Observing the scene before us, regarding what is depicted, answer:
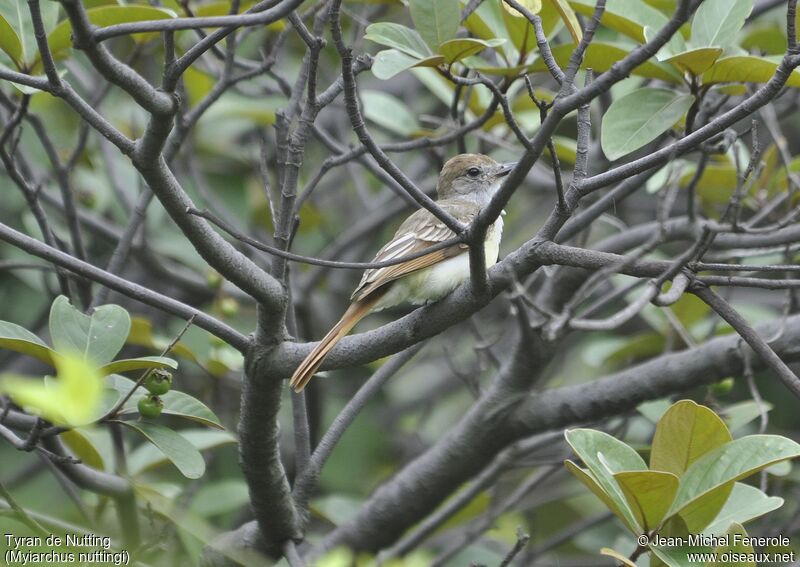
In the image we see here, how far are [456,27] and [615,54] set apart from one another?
0.63 m

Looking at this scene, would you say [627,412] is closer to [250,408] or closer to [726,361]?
[726,361]

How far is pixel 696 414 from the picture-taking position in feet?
9.95

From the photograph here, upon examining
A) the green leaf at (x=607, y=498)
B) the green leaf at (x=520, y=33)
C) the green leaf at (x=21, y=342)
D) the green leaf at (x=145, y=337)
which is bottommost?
the green leaf at (x=607, y=498)

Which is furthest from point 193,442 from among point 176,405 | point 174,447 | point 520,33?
point 520,33

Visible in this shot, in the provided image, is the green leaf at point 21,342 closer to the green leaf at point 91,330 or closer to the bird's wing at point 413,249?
the green leaf at point 91,330

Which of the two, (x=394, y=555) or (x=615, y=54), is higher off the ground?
(x=615, y=54)

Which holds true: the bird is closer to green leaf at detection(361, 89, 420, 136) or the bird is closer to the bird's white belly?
the bird's white belly

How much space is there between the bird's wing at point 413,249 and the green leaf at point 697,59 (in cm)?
115

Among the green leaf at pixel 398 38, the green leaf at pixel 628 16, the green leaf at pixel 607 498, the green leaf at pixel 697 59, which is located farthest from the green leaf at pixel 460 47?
the green leaf at pixel 607 498

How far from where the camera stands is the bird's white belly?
174 inches

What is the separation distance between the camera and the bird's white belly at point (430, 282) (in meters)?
4.43

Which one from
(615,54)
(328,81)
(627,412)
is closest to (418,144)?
(615,54)

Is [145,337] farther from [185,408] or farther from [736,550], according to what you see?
[736,550]

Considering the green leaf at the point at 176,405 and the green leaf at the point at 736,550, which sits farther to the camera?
the green leaf at the point at 176,405
